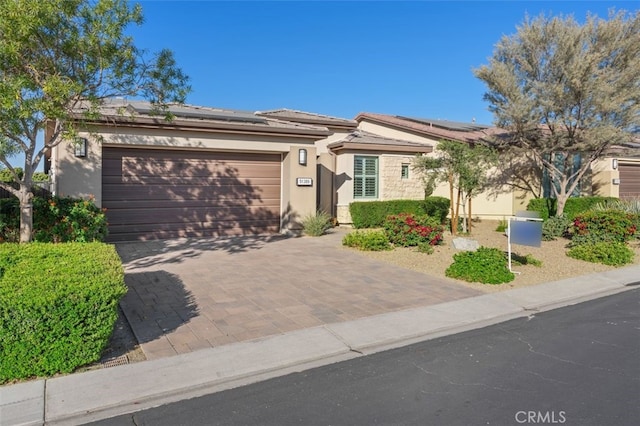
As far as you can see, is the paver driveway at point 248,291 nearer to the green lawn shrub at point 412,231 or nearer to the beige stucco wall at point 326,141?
the green lawn shrub at point 412,231

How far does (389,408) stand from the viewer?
12.2 feet

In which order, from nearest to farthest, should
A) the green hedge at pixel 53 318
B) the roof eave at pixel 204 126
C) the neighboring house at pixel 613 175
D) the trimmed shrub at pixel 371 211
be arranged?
the green hedge at pixel 53 318
the roof eave at pixel 204 126
the trimmed shrub at pixel 371 211
the neighboring house at pixel 613 175

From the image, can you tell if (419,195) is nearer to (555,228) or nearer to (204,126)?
(555,228)

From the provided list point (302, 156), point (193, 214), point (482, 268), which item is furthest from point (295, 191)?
point (482, 268)

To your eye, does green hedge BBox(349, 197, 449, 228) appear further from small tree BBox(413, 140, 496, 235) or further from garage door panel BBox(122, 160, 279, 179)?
garage door panel BBox(122, 160, 279, 179)

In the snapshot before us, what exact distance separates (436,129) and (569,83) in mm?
6063

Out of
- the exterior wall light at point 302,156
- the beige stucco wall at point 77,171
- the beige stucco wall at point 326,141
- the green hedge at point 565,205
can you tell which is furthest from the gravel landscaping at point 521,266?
the beige stucco wall at point 77,171

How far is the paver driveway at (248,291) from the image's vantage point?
5.58m

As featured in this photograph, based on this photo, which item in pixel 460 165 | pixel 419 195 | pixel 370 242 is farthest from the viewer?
pixel 419 195

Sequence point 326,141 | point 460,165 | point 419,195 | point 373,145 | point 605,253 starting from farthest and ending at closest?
point 419,195 → point 326,141 → point 373,145 → point 460,165 → point 605,253

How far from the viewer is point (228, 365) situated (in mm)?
4535

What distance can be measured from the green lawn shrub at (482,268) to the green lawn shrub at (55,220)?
6.97m

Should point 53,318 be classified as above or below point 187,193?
below

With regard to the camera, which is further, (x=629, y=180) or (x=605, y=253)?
(x=629, y=180)
